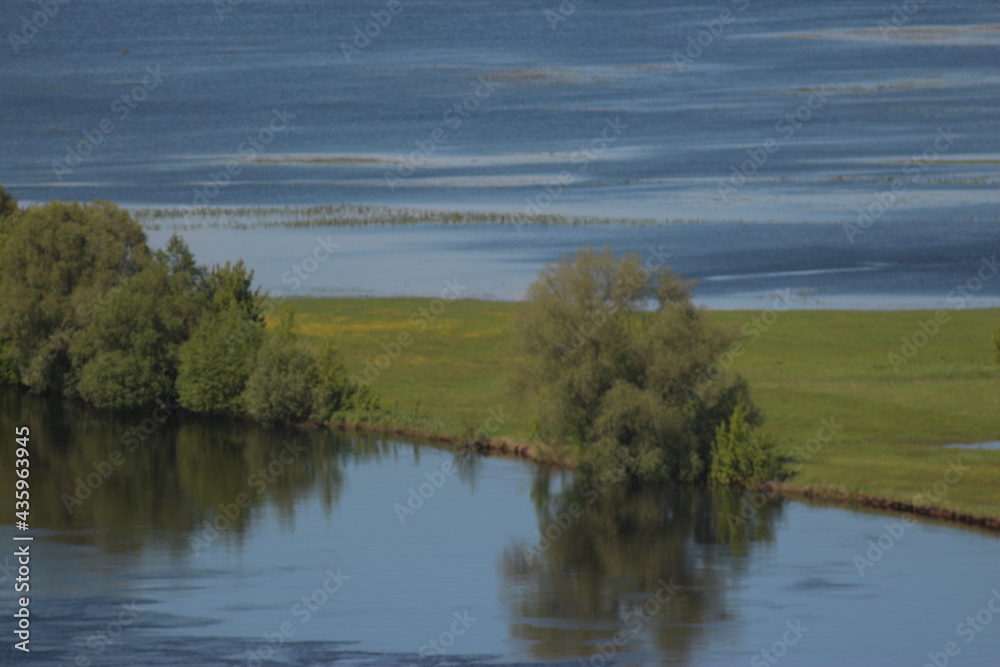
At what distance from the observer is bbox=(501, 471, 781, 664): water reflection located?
4203cm

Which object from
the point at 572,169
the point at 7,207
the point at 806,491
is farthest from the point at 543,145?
the point at 806,491

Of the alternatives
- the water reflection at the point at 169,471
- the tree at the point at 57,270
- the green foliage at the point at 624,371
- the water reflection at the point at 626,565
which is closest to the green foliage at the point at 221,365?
the water reflection at the point at 169,471

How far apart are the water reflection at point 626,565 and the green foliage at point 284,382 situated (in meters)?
A: 14.5

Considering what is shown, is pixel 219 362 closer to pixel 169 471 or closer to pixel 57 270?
pixel 169 471

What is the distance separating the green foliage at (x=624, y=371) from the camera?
5594 centimetres

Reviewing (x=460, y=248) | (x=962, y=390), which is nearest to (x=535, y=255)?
(x=460, y=248)

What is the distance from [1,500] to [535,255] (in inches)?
1934

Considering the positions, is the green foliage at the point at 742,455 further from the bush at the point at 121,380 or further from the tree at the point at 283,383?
the bush at the point at 121,380

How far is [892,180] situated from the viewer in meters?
126

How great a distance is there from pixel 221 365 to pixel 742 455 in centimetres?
2639

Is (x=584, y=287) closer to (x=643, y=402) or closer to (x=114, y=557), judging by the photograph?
(x=643, y=402)

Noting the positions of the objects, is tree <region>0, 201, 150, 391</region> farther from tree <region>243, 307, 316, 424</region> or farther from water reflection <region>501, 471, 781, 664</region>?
water reflection <region>501, 471, 781, 664</region>

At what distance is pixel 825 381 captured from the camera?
6856 cm

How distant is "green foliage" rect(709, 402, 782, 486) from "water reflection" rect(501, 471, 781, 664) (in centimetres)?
69
